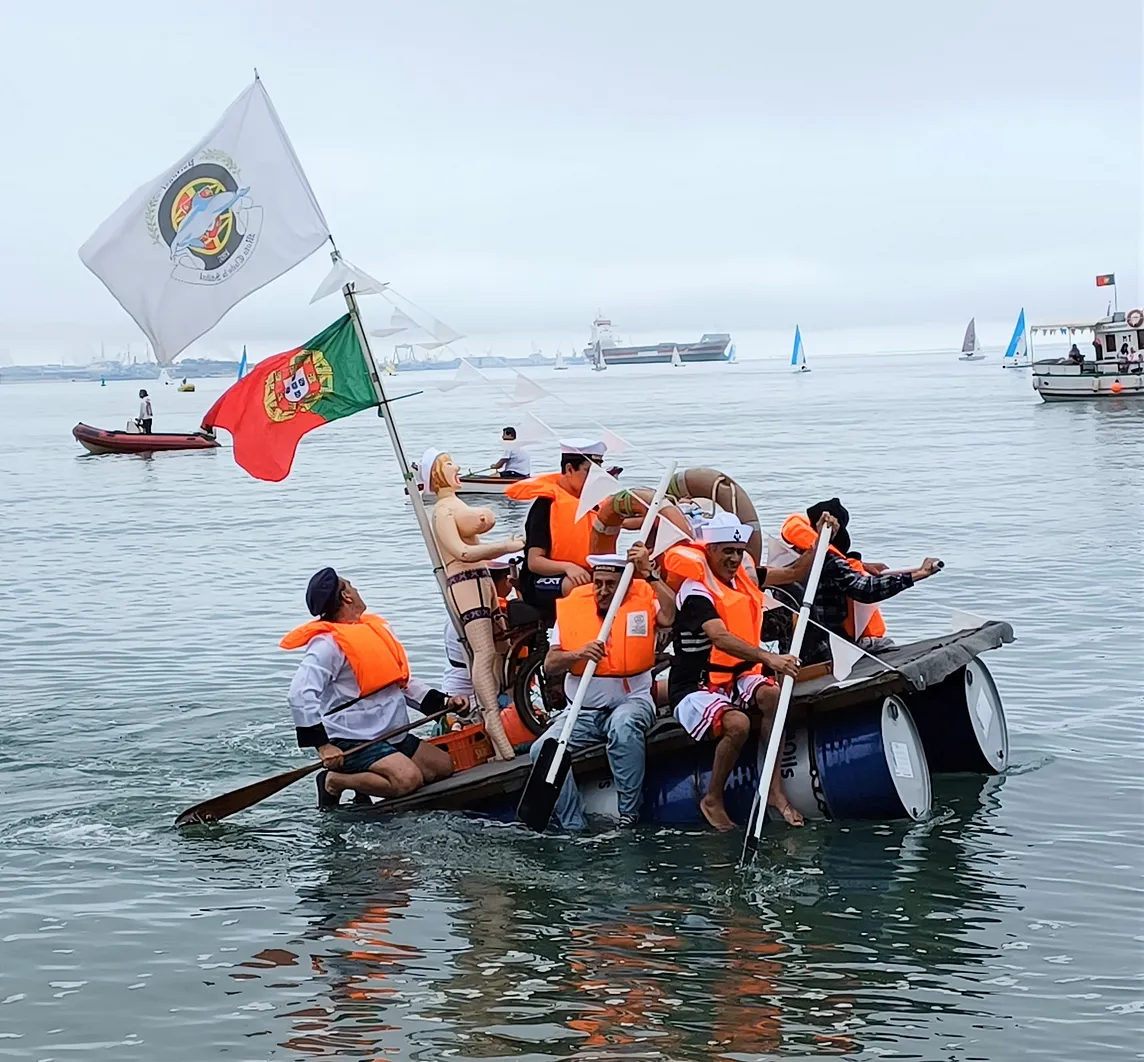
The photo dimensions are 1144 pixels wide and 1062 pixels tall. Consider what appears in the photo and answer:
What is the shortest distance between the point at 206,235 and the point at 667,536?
350 centimetres

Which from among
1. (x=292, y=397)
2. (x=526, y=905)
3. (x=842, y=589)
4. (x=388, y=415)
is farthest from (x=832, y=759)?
(x=292, y=397)

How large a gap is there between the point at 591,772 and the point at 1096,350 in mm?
46438

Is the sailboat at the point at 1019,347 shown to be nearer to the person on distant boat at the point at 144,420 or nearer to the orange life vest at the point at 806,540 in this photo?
the person on distant boat at the point at 144,420

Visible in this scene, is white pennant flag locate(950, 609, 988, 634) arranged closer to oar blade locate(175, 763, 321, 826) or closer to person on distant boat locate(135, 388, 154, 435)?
oar blade locate(175, 763, 321, 826)

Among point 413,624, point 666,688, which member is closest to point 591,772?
point 666,688

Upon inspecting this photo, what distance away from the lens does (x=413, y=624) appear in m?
16.4

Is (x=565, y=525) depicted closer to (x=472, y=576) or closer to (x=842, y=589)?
(x=472, y=576)

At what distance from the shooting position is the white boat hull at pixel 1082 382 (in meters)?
48.9

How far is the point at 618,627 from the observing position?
27.7 feet

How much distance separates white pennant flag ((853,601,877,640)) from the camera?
30.7ft

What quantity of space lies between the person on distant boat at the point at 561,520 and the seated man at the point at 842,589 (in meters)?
1.34

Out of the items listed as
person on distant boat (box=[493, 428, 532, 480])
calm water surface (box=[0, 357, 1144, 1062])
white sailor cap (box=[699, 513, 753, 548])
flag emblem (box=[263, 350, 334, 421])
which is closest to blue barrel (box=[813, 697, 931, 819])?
calm water surface (box=[0, 357, 1144, 1062])

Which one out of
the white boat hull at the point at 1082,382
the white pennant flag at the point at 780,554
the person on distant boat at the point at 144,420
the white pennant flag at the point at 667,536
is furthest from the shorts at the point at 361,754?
the white boat hull at the point at 1082,382

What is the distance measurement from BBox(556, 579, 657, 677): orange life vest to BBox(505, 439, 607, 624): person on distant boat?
465 mm
